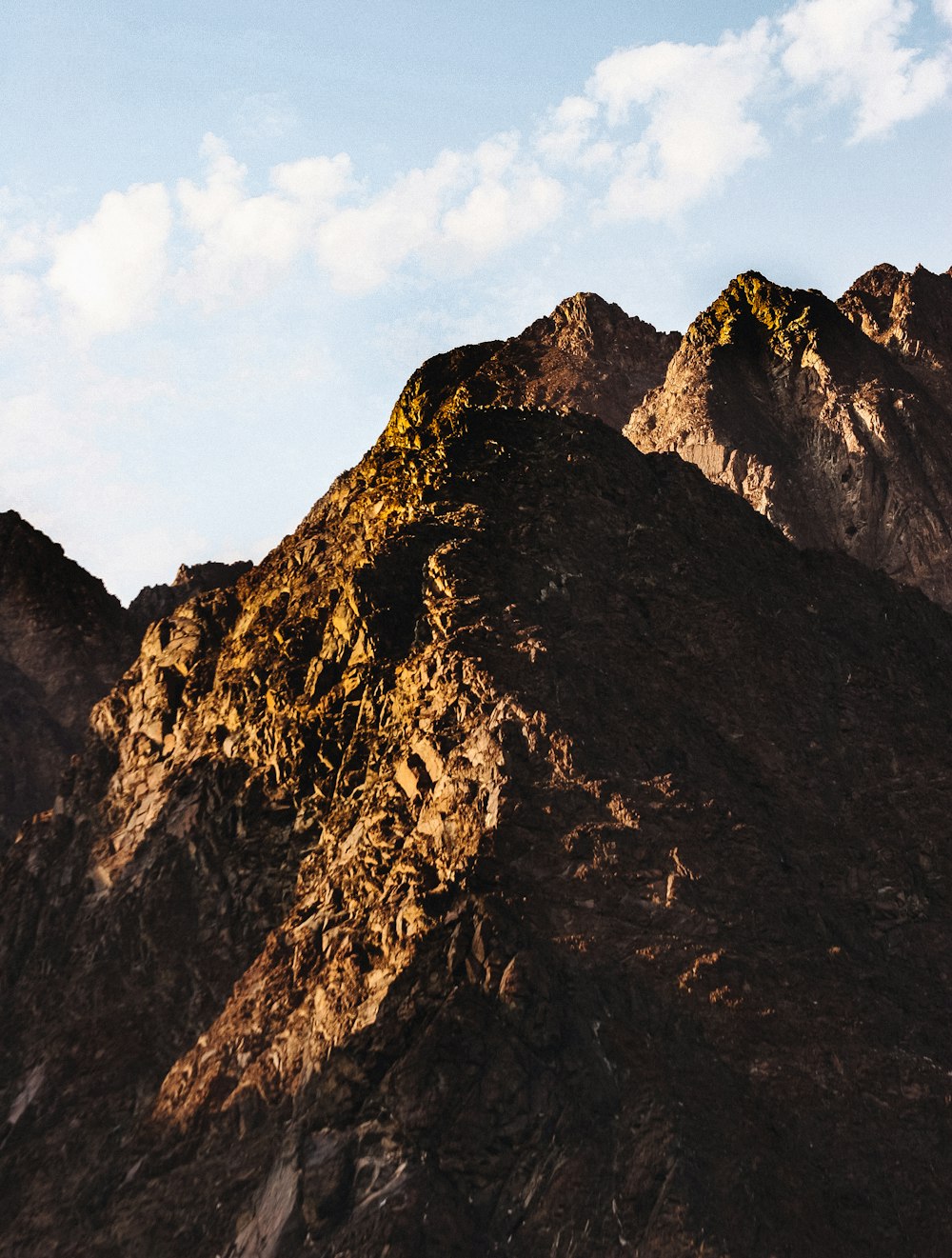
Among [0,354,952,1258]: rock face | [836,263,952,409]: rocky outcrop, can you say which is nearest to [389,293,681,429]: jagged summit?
[836,263,952,409]: rocky outcrop

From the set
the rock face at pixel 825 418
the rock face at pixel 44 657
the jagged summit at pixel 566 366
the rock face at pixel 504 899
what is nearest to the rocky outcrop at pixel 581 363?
the jagged summit at pixel 566 366

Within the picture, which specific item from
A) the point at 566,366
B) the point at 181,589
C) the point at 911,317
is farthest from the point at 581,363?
the point at 181,589

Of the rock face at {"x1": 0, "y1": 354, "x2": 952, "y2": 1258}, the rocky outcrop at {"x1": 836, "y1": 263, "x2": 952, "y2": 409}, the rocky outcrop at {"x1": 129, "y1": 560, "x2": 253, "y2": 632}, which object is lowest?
the rock face at {"x1": 0, "y1": 354, "x2": 952, "y2": 1258}

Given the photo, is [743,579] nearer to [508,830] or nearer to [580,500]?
[580,500]

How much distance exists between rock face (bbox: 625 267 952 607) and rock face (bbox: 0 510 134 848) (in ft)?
115

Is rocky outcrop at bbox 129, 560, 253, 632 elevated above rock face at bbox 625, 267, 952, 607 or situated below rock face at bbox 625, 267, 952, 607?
below

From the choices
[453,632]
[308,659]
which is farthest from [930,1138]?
[308,659]

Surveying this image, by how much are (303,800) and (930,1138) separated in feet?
76.7

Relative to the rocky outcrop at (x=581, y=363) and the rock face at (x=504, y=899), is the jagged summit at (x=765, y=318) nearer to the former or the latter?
the rocky outcrop at (x=581, y=363)

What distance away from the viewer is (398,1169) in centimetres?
4078

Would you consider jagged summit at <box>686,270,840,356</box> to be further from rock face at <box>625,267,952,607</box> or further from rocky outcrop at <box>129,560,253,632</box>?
rocky outcrop at <box>129,560,253,632</box>

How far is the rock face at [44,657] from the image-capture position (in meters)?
84.2

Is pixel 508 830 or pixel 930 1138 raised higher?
pixel 508 830

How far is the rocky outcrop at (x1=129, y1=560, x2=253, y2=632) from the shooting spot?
103875 mm
